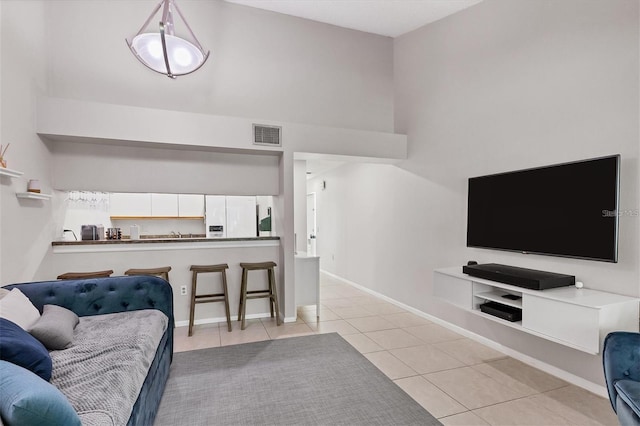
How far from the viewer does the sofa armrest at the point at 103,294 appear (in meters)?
2.64

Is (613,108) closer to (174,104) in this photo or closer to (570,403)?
(570,403)

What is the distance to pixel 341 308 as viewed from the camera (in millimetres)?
4934

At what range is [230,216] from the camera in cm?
626

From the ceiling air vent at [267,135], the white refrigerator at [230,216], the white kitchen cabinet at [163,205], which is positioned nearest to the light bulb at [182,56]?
the ceiling air vent at [267,135]

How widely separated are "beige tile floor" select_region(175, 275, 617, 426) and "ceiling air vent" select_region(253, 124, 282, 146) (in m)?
2.32

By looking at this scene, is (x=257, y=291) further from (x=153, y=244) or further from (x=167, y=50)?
(x=167, y=50)

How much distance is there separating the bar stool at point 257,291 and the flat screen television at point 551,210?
7.95 ft

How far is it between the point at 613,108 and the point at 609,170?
499 millimetres

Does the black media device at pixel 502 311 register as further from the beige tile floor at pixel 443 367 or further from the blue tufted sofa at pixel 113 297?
the blue tufted sofa at pixel 113 297

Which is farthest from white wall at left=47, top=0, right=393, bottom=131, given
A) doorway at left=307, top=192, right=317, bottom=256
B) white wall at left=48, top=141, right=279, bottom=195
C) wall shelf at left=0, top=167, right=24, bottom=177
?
doorway at left=307, top=192, right=317, bottom=256

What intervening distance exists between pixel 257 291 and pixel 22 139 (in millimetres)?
2941

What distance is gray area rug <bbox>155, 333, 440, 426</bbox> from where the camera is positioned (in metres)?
2.24

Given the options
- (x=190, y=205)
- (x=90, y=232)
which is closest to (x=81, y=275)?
(x=90, y=232)

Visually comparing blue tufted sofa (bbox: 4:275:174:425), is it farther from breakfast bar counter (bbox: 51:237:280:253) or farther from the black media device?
the black media device
